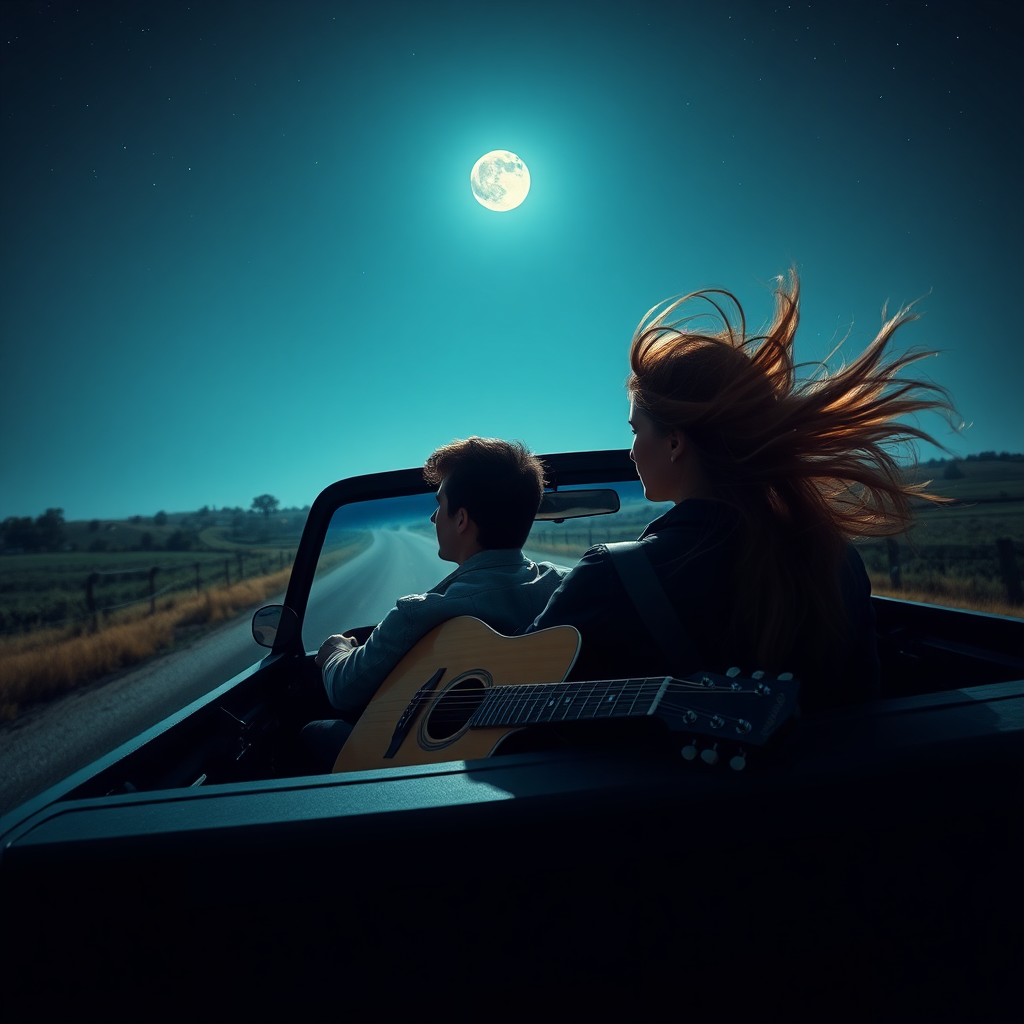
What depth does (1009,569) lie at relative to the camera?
8195 mm

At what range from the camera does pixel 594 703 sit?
118 cm

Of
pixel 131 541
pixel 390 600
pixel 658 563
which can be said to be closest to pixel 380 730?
pixel 658 563

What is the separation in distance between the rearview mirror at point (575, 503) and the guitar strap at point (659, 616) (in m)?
1.44

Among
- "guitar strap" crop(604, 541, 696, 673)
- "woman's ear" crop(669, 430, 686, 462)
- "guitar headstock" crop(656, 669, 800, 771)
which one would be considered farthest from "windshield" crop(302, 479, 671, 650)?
"guitar headstock" crop(656, 669, 800, 771)

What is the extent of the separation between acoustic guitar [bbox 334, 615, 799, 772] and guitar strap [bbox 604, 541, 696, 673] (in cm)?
18

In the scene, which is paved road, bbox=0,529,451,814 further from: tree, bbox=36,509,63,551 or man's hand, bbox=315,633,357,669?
tree, bbox=36,509,63,551

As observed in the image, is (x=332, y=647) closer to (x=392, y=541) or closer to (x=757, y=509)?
(x=392, y=541)

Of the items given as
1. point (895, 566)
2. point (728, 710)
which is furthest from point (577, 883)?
point (895, 566)

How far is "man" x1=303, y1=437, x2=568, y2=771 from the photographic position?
7.32 ft

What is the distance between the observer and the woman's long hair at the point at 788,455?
1.46 metres

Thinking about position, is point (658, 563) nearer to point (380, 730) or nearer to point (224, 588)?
point (380, 730)

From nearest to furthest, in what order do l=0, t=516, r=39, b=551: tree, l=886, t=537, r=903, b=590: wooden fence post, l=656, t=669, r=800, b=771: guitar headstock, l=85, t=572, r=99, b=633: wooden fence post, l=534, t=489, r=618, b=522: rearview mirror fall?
l=656, t=669, r=800, b=771: guitar headstock
l=534, t=489, r=618, b=522: rearview mirror
l=886, t=537, r=903, b=590: wooden fence post
l=85, t=572, r=99, b=633: wooden fence post
l=0, t=516, r=39, b=551: tree

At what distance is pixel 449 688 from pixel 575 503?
1.33m

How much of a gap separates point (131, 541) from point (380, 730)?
6412 centimetres
